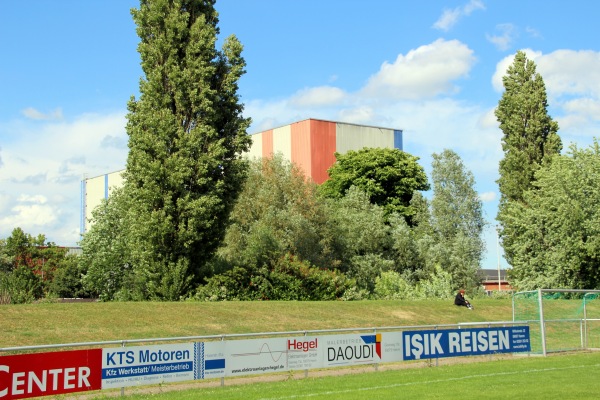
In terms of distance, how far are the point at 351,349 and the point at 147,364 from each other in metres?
7.05

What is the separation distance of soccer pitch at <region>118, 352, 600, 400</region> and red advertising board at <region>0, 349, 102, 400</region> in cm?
130

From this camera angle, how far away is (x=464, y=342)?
24.2 m

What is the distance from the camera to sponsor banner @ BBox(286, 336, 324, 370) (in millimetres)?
19453

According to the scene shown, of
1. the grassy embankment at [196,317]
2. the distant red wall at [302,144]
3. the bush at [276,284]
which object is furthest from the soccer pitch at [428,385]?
the distant red wall at [302,144]

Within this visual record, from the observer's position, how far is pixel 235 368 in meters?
18.2

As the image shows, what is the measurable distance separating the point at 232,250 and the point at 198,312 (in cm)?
1964

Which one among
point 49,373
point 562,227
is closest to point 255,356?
point 49,373

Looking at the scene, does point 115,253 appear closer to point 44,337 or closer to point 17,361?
point 44,337

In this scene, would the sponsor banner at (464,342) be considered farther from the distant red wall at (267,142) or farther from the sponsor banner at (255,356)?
the distant red wall at (267,142)

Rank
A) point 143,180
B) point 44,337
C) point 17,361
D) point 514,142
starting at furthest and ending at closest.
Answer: point 514,142
point 143,180
point 44,337
point 17,361

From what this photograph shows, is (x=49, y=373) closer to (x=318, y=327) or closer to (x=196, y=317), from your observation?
(x=196, y=317)

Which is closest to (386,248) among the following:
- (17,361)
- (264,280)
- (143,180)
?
(264,280)

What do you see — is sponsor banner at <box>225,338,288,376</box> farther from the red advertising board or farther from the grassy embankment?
the grassy embankment

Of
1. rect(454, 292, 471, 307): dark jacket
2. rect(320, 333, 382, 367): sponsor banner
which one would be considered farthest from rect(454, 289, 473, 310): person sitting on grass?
rect(320, 333, 382, 367): sponsor banner
